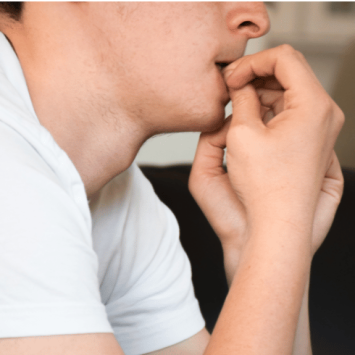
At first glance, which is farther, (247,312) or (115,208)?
(115,208)

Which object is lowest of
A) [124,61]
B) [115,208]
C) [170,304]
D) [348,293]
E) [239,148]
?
[348,293]

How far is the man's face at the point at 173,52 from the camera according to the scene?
70cm

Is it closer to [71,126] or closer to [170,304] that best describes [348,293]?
[170,304]

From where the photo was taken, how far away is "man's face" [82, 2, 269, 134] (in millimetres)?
695

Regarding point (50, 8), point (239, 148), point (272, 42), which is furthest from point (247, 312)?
point (272, 42)

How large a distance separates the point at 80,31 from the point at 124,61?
0.30 feet

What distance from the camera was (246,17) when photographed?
762mm

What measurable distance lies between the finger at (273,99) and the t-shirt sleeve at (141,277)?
0.40 metres

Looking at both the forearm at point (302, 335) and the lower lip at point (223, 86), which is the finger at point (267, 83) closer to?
the lower lip at point (223, 86)

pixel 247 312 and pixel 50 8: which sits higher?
pixel 50 8

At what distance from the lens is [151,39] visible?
0.70m

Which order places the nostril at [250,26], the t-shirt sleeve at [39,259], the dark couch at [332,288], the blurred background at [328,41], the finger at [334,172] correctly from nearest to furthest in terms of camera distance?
the t-shirt sleeve at [39,259] < the nostril at [250,26] < the finger at [334,172] < the dark couch at [332,288] < the blurred background at [328,41]

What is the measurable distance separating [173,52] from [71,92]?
20 centimetres

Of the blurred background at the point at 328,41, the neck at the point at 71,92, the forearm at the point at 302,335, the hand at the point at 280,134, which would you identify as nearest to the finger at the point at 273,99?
the hand at the point at 280,134
